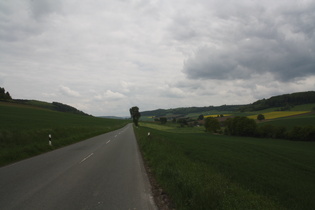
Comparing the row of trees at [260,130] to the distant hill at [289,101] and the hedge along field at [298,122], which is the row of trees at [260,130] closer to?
the hedge along field at [298,122]

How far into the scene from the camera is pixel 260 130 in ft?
176

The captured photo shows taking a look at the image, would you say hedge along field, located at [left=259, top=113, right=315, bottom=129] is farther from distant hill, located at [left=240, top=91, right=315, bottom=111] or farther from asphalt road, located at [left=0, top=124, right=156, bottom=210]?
asphalt road, located at [left=0, top=124, right=156, bottom=210]

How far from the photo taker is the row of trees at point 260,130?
4248 cm

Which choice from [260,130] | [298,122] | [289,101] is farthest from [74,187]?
[289,101]

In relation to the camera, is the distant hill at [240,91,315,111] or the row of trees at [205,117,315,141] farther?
the distant hill at [240,91,315,111]

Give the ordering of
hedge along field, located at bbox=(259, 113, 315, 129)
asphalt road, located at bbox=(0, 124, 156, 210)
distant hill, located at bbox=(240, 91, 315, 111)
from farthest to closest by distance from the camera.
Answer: distant hill, located at bbox=(240, 91, 315, 111), hedge along field, located at bbox=(259, 113, 315, 129), asphalt road, located at bbox=(0, 124, 156, 210)

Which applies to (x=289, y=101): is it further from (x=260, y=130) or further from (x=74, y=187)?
(x=74, y=187)

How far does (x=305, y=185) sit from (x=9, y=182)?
13991 millimetres

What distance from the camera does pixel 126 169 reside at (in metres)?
9.41

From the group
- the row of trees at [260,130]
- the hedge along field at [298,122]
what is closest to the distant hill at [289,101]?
the hedge along field at [298,122]

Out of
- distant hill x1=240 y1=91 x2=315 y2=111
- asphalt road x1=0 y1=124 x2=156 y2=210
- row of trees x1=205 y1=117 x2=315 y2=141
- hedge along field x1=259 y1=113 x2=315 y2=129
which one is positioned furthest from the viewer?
distant hill x1=240 y1=91 x2=315 y2=111

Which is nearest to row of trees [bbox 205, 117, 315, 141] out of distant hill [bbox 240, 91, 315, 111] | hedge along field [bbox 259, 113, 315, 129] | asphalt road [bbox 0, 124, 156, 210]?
hedge along field [bbox 259, 113, 315, 129]

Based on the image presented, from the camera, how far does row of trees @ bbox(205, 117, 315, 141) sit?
42481 mm

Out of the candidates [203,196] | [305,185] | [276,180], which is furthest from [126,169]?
[305,185]
